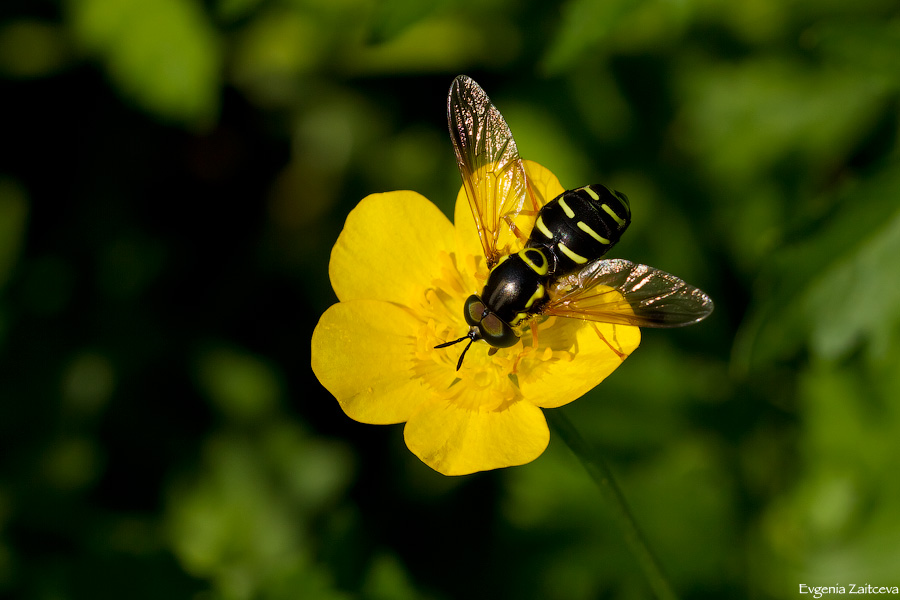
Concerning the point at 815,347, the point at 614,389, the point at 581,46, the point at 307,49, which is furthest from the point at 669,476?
the point at 307,49

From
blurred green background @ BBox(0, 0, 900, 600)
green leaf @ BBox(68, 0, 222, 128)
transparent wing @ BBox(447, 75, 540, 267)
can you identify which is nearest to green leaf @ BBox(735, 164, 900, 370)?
blurred green background @ BBox(0, 0, 900, 600)

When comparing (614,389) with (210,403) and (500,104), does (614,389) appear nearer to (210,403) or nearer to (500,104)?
(500,104)

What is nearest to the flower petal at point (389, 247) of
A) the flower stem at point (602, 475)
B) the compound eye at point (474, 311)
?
the compound eye at point (474, 311)

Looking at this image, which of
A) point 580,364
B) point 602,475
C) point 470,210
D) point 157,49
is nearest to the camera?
point 602,475

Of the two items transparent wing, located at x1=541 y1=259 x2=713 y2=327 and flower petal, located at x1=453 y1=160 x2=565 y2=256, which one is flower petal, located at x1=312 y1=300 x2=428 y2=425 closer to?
flower petal, located at x1=453 y1=160 x2=565 y2=256

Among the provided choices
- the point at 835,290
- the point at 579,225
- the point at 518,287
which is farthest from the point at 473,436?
the point at 835,290

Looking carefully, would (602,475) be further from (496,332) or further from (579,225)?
(579,225)

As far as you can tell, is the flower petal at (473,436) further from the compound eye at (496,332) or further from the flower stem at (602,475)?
the compound eye at (496,332)
